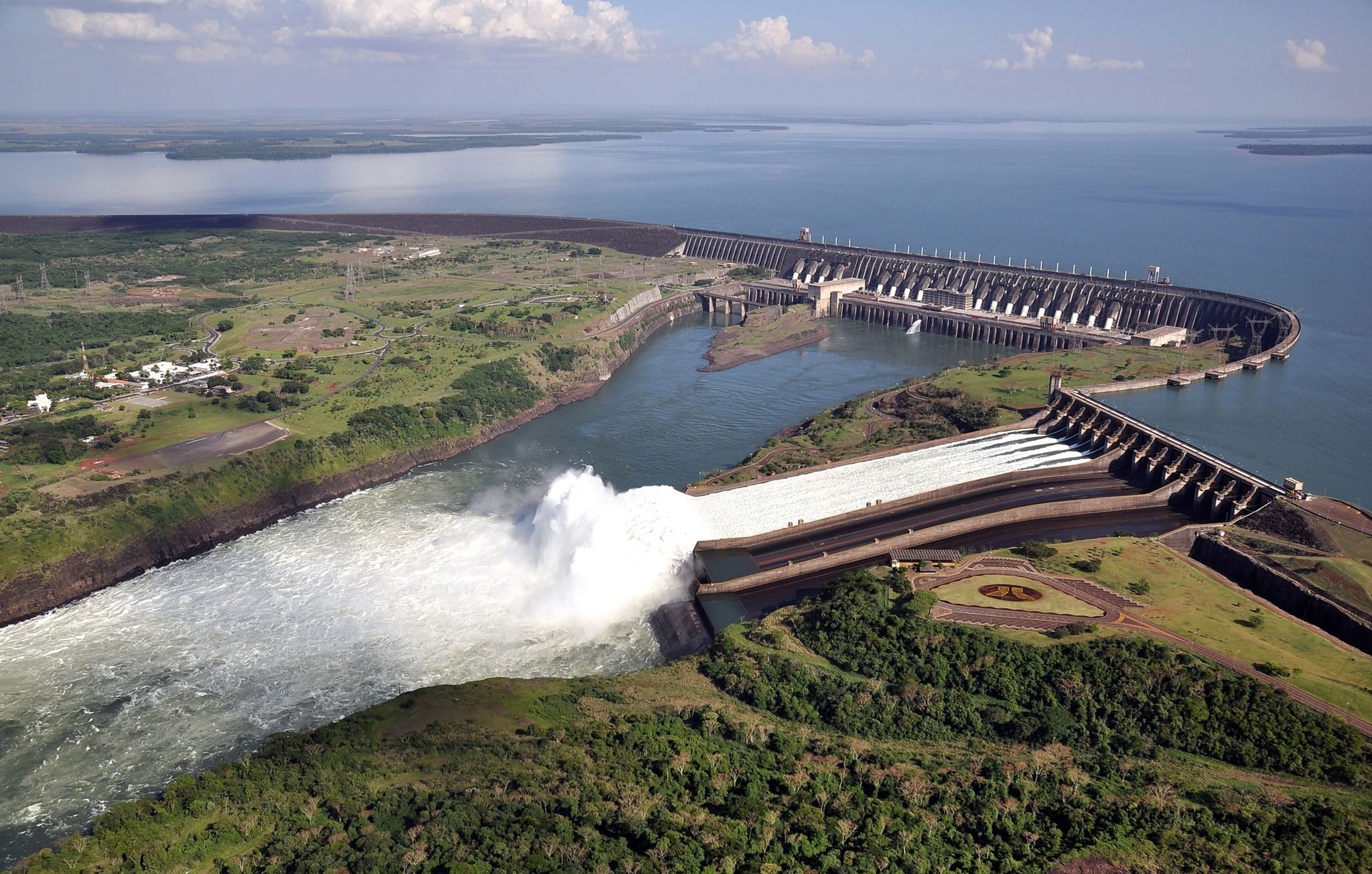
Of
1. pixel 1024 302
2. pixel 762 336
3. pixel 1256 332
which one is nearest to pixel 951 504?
pixel 762 336

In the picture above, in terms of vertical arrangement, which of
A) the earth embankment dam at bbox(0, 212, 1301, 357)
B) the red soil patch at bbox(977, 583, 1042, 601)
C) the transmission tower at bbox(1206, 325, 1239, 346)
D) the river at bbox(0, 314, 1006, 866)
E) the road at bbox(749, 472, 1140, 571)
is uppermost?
the earth embankment dam at bbox(0, 212, 1301, 357)

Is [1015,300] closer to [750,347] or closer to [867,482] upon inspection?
[750,347]

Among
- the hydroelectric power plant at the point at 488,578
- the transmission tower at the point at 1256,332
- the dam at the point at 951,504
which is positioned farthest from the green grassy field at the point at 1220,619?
A: the transmission tower at the point at 1256,332

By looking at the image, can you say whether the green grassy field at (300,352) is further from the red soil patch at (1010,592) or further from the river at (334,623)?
the red soil patch at (1010,592)

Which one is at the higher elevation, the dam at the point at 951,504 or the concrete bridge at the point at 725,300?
the concrete bridge at the point at 725,300

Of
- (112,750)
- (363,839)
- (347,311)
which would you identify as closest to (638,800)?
(363,839)

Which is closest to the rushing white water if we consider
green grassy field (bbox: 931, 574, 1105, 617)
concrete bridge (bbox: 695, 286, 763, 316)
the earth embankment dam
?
green grassy field (bbox: 931, 574, 1105, 617)

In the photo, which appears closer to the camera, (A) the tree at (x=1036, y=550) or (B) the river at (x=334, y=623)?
(B) the river at (x=334, y=623)

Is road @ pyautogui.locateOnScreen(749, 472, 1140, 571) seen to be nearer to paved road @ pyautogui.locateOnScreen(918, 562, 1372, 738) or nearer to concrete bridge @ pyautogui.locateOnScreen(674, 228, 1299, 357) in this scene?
paved road @ pyautogui.locateOnScreen(918, 562, 1372, 738)
